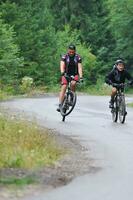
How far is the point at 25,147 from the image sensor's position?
10844 mm

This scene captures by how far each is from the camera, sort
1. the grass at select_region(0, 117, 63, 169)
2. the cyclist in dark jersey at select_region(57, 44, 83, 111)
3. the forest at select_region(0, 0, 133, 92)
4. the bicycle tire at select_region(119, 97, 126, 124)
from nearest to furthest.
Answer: the grass at select_region(0, 117, 63, 169), the cyclist in dark jersey at select_region(57, 44, 83, 111), the bicycle tire at select_region(119, 97, 126, 124), the forest at select_region(0, 0, 133, 92)

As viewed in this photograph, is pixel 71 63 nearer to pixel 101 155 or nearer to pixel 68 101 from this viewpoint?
pixel 68 101

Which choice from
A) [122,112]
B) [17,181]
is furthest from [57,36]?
[17,181]

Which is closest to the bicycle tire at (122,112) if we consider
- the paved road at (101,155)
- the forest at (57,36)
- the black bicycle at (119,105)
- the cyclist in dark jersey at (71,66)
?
the black bicycle at (119,105)

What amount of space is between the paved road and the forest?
74.4 ft

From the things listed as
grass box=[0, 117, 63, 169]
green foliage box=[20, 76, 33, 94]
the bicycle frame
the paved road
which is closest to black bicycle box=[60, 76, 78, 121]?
the paved road

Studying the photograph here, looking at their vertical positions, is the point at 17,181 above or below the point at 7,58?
above

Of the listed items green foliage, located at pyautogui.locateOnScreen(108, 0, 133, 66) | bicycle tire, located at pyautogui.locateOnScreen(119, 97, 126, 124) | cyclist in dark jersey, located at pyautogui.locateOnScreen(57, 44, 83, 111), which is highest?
cyclist in dark jersey, located at pyautogui.locateOnScreen(57, 44, 83, 111)

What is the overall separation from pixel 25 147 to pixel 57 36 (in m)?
54.7

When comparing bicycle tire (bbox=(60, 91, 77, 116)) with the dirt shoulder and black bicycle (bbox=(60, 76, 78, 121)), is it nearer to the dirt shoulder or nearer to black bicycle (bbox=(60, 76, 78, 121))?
black bicycle (bbox=(60, 76, 78, 121))

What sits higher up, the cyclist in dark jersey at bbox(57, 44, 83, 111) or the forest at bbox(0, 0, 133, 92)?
the cyclist in dark jersey at bbox(57, 44, 83, 111)

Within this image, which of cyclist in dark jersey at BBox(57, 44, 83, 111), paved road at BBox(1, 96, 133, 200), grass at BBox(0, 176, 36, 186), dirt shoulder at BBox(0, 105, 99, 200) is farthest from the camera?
cyclist in dark jersey at BBox(57, 44, 83, 111)

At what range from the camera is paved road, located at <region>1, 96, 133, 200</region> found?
801 centimetres

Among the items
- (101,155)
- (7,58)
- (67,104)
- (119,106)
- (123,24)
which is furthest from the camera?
(123,24)
